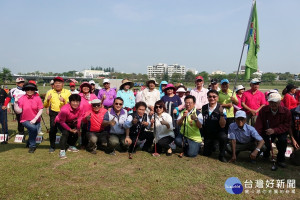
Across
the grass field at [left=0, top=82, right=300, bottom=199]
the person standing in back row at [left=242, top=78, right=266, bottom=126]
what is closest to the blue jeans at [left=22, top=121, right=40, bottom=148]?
the grass field at [left=0, top=82, right=300, bottom=199]

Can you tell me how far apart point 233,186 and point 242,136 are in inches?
67.3

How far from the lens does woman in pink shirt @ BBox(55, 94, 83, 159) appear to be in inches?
219

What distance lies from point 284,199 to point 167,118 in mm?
3078

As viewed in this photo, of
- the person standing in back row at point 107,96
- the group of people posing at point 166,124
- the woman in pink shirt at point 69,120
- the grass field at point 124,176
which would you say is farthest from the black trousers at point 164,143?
the person standing in back row at point 107,96

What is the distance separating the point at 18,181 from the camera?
408 centimetres

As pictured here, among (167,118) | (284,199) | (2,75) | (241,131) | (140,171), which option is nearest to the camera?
(284,199)

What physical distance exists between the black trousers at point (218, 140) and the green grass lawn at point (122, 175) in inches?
10.2

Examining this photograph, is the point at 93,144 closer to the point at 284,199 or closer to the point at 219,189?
the point at 219,189

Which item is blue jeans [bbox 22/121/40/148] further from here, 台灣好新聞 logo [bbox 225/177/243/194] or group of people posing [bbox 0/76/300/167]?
台灣好新聞 logo [bbox 225/177/243/194]

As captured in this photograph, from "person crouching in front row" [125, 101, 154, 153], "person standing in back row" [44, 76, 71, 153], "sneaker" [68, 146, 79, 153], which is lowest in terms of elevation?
"sneaker" [68, 146, 79, 153]

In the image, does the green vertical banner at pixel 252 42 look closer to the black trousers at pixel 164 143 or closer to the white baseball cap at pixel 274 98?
the white baseball cap at pixel 274 98

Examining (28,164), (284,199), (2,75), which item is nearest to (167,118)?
(284,199)

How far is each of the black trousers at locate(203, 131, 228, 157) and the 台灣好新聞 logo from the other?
46.6 inches

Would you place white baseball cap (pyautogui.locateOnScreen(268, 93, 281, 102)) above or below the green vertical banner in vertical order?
below
